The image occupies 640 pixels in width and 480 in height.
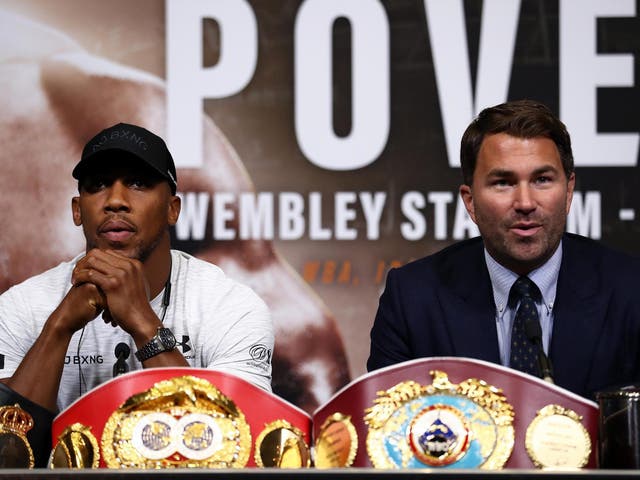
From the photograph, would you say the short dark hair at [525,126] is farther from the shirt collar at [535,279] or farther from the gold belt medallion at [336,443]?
the gold belt medallion at [336,443]

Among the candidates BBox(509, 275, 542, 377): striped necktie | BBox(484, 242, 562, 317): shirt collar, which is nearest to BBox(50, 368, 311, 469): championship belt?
BBox(509, 275, 542, 377): striped necktie

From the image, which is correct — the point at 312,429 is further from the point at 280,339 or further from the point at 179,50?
the point at 179,50

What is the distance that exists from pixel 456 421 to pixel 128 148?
1151 mm

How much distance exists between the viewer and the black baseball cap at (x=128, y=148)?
2.24 m

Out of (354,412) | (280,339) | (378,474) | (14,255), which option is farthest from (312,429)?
(14,255)

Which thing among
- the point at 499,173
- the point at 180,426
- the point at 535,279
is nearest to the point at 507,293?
the point at 535,279

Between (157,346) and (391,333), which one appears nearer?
(157,346)

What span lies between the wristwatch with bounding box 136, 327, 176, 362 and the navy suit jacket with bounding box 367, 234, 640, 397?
48cm

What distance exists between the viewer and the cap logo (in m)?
Result: 2.26

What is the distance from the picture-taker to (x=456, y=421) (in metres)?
1.40

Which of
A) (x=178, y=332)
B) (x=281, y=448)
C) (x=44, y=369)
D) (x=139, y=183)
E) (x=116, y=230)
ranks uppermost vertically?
(x=139, y=183)

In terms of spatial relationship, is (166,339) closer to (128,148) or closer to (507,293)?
(128,148)

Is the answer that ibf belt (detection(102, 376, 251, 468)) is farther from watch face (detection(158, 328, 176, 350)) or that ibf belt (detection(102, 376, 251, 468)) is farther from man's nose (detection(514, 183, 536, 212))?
man's nose (detection(514, 183, 536, 212))

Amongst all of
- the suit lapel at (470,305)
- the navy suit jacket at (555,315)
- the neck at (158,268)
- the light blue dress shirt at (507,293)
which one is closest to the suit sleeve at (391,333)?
the navy suit jacket at (555,315)
